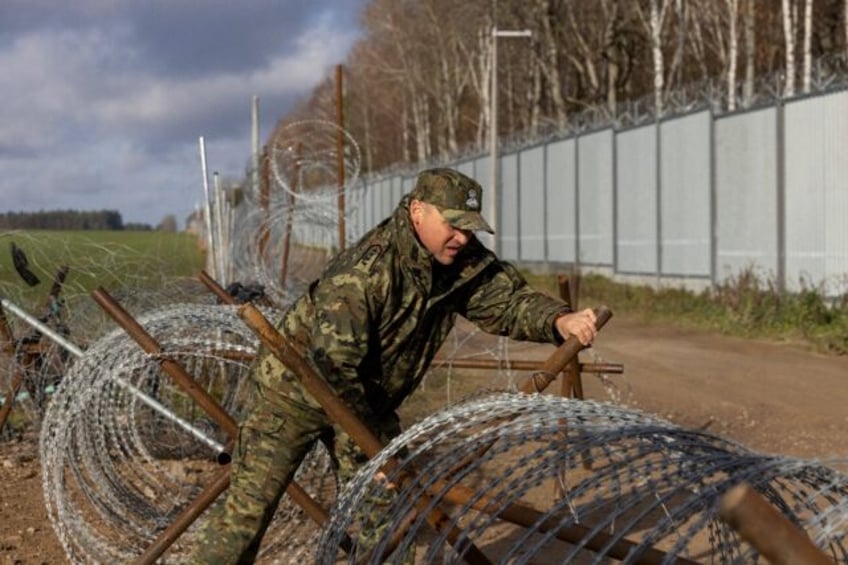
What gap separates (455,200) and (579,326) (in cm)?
60

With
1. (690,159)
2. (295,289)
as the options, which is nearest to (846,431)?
(295,289)

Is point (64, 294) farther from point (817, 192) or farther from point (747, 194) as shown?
point (747, 194)

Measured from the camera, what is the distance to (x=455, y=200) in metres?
3.67

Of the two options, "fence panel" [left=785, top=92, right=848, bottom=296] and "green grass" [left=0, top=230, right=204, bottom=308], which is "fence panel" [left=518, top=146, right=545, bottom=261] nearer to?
"fence panel" [left=785, top=92, right=848, bottom=296]

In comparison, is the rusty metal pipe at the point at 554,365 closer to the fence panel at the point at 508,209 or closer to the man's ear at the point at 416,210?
the man's ear at the point at 416,210

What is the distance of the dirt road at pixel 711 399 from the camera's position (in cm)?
644

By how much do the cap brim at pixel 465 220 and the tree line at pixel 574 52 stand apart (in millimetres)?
17111

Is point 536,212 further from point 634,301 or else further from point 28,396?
point 28,396

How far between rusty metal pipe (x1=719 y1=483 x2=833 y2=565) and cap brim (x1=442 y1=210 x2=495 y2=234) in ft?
7.10

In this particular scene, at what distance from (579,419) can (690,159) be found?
19068 mm

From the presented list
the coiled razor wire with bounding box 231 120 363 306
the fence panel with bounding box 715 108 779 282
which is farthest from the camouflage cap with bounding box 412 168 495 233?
the fence panel with bounding box 715 108 779 282

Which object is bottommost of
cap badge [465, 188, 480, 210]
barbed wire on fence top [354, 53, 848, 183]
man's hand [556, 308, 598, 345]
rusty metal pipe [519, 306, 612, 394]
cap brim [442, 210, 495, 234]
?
rusty metal pipe [519, 306, 612, 394]

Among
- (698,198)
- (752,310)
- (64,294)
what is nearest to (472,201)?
(64,294)

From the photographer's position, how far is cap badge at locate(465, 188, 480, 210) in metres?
3.68
